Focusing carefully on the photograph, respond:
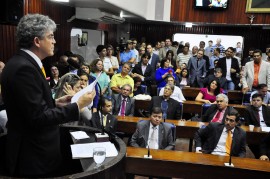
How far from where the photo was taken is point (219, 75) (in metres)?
5.58

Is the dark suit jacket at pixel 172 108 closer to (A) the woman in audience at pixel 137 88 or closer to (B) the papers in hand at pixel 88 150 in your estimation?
(A) the woman in audience at pixel 137 88

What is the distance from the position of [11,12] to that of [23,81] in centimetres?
334

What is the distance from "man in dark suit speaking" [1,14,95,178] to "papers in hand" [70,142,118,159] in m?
0.11

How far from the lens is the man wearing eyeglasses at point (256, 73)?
515 cm

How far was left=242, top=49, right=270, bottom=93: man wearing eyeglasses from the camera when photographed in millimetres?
5152

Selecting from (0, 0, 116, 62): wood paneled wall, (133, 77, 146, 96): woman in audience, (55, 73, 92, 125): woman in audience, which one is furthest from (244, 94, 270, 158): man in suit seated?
(0, 0, 116, 62): wood paneled wall

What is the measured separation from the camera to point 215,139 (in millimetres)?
3205

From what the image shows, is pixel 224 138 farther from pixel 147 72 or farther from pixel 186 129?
pixel 147 72

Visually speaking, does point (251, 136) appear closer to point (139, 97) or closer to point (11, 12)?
point (139, 97)

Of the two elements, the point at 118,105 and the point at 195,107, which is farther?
the point at 195,107

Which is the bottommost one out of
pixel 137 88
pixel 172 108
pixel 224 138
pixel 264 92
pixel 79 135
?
pixel 224 138

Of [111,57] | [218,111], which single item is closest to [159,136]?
[218,111]

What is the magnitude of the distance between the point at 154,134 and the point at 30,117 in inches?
90.4

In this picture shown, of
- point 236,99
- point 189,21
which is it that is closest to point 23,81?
point 236,99
